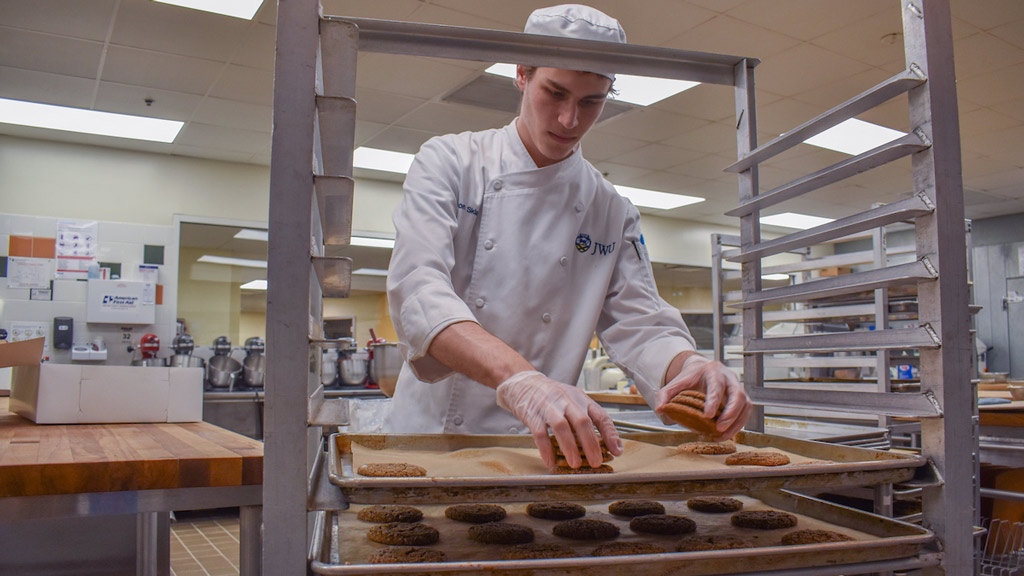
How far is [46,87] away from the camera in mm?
4891

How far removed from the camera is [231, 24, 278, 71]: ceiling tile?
13.5 feet

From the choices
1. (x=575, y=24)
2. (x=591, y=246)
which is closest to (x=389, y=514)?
(x=591, y=246)

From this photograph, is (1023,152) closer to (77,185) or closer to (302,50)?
(302,50)

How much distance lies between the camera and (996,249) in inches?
326

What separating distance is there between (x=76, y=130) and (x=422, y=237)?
575cm

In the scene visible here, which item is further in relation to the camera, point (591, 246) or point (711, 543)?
point (591, 246)

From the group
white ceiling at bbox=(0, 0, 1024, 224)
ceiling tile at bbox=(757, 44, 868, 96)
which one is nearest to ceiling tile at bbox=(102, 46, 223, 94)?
white ceiling at bbox=(0, 0, 1024, 224)

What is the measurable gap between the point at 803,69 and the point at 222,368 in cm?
484

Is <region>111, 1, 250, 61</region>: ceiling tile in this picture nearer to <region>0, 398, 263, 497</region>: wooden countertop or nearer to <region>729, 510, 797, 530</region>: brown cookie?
<region>0, 398, 263, 497</region>: wooden countertop

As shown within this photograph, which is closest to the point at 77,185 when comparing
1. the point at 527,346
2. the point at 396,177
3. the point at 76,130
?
the point at 76,130

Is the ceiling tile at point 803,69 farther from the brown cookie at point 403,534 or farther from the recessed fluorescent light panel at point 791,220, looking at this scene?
the brown cookie at point 403,534

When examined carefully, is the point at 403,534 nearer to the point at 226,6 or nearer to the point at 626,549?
the point at 626,549

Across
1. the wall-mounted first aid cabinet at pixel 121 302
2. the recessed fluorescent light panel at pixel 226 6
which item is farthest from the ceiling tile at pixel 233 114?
the wall-mounted first aid cabinet at pixel 121 302

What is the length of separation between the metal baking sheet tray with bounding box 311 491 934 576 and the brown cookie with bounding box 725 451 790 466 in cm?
9
